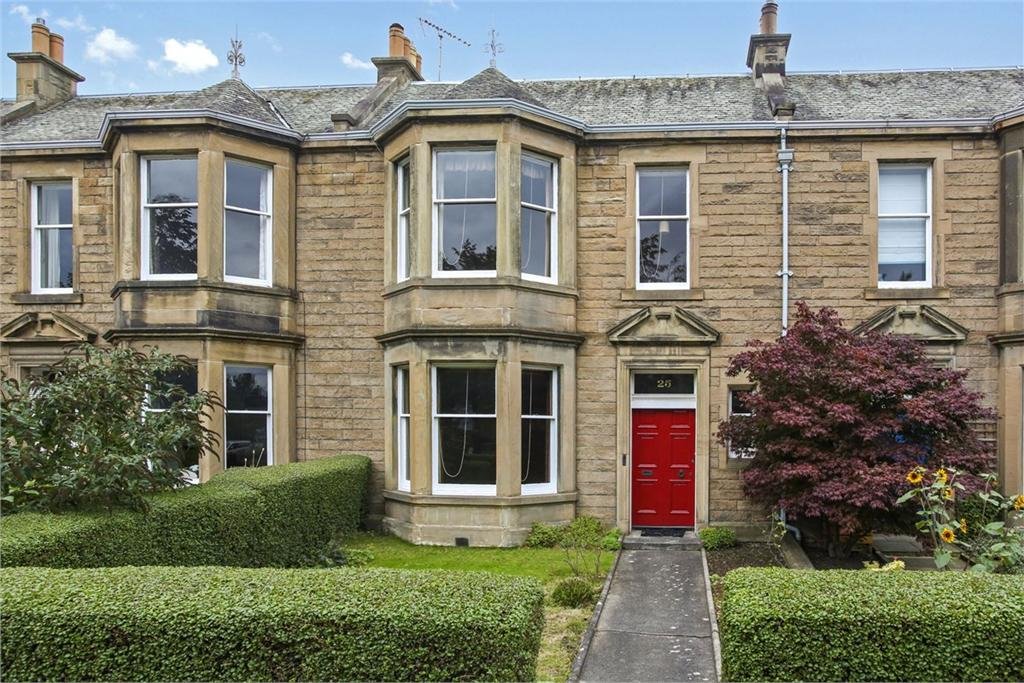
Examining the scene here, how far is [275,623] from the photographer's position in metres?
4.95

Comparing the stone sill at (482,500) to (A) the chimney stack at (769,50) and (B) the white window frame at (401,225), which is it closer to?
(B) the white window frame at (401,225)

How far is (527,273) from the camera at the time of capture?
13195mm

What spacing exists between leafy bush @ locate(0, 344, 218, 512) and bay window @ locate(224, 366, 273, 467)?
431 cm

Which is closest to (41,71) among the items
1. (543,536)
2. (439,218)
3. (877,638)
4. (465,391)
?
(439,218)

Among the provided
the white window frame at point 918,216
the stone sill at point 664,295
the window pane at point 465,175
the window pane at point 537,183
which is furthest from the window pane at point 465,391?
the white window frame at point 918,216

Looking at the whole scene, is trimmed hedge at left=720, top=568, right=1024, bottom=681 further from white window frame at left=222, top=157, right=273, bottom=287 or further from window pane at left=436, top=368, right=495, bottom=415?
white window frame at left=222, top=157, right=273, bottom=287

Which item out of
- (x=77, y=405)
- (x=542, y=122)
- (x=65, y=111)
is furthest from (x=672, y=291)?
(x=65, y=111)

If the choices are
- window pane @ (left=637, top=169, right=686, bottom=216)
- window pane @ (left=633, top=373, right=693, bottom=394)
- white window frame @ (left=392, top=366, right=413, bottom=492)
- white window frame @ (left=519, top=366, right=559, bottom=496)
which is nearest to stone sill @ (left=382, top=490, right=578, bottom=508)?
white window frame @ (left=519, top=366, right=559, bottom=496)

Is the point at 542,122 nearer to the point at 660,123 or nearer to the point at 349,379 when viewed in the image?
the point at 660,123

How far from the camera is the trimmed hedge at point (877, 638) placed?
5141mm

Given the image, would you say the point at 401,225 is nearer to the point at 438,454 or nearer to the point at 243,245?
the point at 243,245

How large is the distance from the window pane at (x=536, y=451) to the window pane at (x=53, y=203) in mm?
9957

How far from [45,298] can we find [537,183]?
377 inches

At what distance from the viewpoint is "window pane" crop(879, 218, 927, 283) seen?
13.4 m
